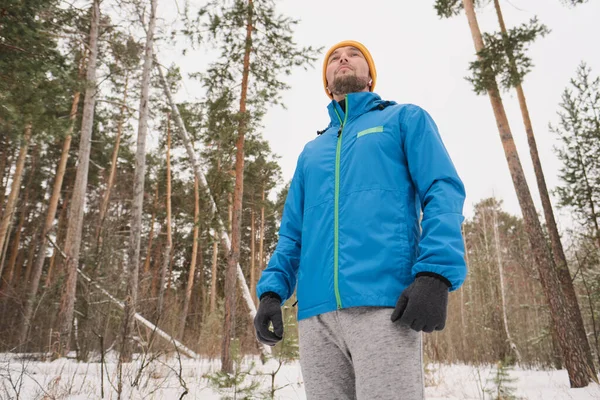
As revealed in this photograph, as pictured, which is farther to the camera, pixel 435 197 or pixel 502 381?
pixel 502 381

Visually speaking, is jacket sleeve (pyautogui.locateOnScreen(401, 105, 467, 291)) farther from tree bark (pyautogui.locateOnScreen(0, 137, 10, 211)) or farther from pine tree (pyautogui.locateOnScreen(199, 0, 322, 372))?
tree bark (pyautogui.locateOnScreen(0, 137, 10, 211))

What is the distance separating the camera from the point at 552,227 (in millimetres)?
8562

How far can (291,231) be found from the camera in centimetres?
205

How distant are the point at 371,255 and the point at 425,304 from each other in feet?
0.98

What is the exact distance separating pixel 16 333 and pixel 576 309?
56.8 ft

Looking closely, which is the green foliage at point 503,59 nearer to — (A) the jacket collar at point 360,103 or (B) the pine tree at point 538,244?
(B) the pine tree at point 538,244

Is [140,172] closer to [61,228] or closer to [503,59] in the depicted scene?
[503,59]

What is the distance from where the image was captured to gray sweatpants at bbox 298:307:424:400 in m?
1.34

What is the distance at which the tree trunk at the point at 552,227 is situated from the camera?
8125 mm

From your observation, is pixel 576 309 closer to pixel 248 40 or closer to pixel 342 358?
pixel 342 358

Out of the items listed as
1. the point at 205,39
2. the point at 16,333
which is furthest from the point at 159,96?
the point at 16,333

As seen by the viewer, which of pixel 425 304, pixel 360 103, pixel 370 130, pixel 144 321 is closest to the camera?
pixel 425 304

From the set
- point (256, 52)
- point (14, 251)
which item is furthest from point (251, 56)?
point (14, 251)

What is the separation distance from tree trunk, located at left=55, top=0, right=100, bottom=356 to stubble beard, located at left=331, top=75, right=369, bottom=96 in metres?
8.77
